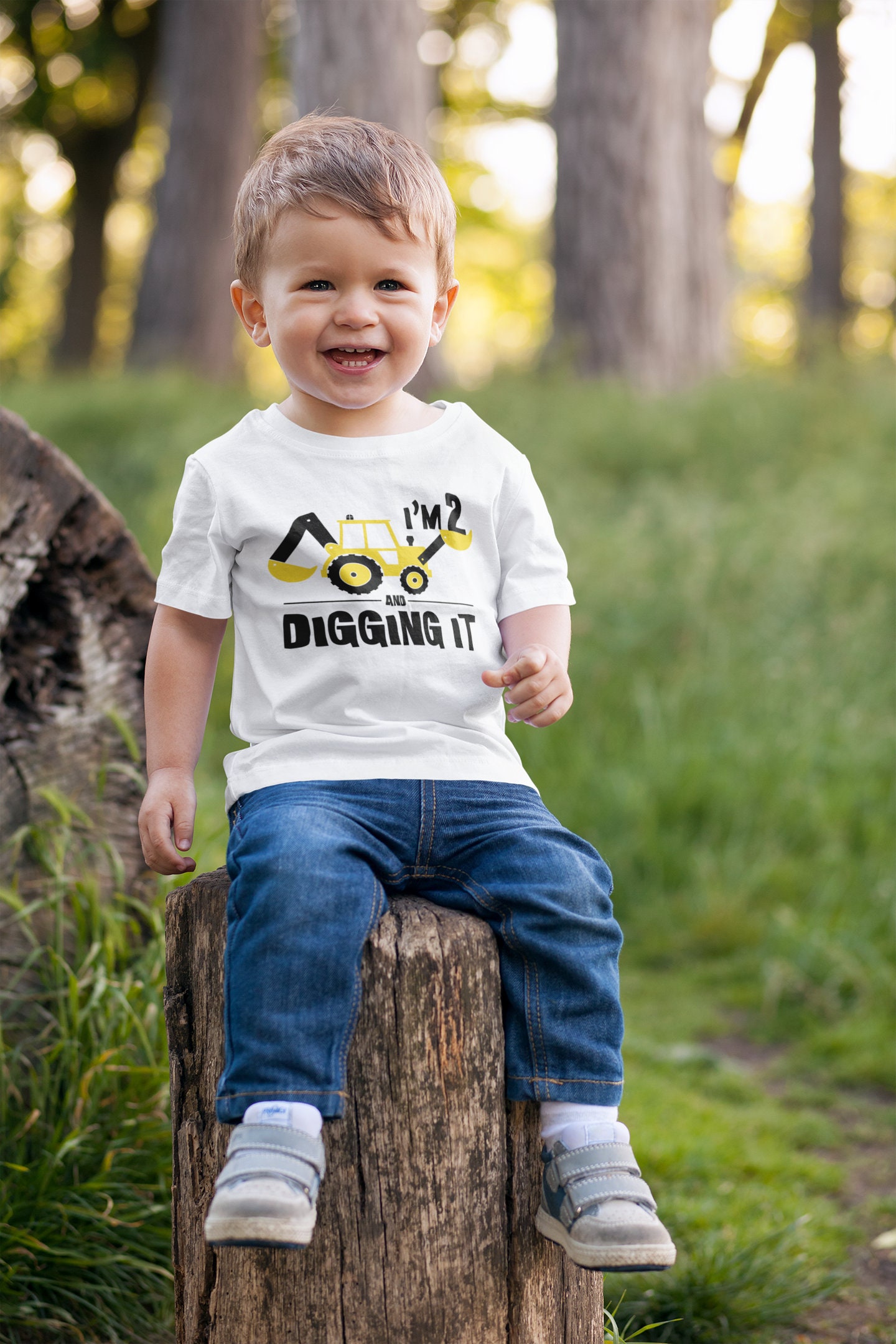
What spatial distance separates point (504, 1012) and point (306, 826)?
393 millimetres

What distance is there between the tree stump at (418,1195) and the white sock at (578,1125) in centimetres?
5

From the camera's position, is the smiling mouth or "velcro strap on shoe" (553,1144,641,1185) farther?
the smiling mouth

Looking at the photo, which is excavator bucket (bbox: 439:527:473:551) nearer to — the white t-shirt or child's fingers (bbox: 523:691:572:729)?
the white t-shirt

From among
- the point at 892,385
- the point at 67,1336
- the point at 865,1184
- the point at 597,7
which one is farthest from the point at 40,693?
the point at 597,7

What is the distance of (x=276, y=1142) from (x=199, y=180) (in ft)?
34.3

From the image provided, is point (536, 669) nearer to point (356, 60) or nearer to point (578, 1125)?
point (578, 1125)

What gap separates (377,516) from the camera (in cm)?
184

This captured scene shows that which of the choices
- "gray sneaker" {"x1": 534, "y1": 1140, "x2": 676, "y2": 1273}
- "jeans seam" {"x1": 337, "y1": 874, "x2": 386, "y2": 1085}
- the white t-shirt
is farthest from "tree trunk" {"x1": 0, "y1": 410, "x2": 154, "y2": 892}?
"gray sneaker" {"x1": 534, "y1": 1140, "x2": 676, "y2": 1273}

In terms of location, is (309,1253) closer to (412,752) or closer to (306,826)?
(306,826)

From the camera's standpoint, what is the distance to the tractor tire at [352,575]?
1798mm

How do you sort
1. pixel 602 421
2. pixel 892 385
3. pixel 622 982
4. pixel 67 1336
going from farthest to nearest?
pixel 892 385 < pixel 602 421 < pixel 622 982 < pixel 67 1336

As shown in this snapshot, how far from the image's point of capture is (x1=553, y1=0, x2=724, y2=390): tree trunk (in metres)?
8.19

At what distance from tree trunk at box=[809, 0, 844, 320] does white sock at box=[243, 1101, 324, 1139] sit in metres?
14.4

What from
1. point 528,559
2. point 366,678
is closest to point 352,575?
point 366,678
